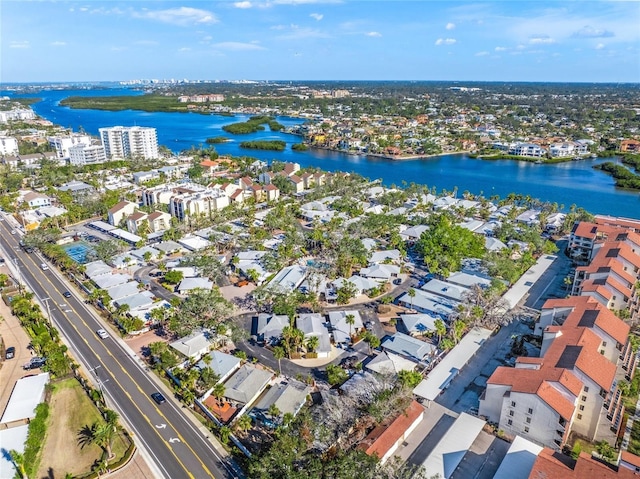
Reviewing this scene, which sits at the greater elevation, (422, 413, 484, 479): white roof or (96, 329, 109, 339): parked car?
(422, 413, 484, 479): white roof

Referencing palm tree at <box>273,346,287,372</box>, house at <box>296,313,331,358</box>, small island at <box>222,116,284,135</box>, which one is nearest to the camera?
palm tree at <box>273,346,287,372</box>

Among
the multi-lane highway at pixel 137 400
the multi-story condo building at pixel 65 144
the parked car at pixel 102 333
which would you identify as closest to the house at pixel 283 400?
the multi-lane highway at pixel 137 400

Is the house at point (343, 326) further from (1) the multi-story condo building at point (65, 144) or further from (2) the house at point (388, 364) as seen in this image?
(1) the multi-story condo building at point (65, 144)

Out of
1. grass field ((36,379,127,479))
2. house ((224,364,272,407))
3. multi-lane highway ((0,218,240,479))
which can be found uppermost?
house ((224,364,272,407))

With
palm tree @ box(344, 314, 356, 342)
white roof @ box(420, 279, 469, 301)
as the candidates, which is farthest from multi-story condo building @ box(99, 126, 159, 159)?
palm tree @ box(344, 314, 356, 342)

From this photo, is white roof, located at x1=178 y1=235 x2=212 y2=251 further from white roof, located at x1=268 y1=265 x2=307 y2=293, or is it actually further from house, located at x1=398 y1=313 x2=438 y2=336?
house, located at x1=398 y1=313 x2=438 y2=336

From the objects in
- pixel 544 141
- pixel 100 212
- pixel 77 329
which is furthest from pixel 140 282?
pixel 544 141

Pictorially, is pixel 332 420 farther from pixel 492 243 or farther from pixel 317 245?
pixel 492 243
